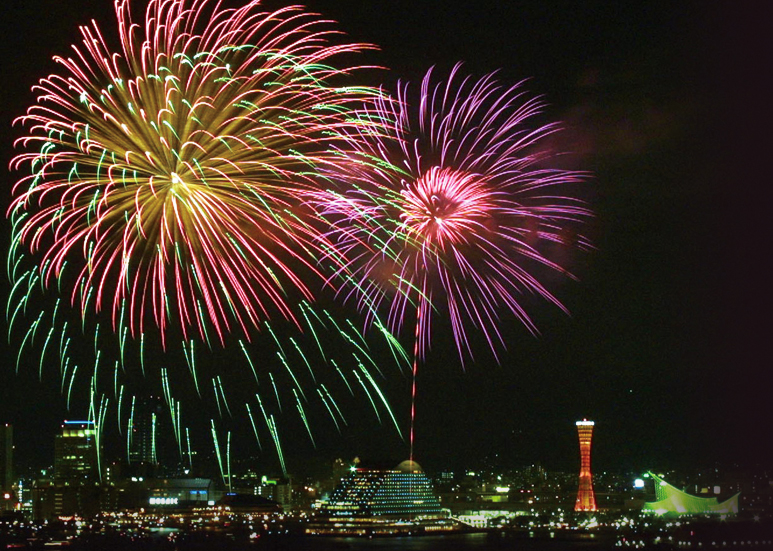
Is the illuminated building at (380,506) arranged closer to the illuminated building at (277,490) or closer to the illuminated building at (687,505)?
the illuminated building at (687,505)

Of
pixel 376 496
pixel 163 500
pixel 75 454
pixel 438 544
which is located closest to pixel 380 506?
pixel 376 496

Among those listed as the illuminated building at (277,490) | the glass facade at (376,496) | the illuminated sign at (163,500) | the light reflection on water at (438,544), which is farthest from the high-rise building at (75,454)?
the light reflection on water at (438,544)

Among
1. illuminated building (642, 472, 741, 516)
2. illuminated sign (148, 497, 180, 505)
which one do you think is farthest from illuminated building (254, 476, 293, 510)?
illuminated building (642, 472, 741, 516)

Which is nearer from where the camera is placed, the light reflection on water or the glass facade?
the light reflection on water

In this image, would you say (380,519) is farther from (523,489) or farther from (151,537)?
(523,489)

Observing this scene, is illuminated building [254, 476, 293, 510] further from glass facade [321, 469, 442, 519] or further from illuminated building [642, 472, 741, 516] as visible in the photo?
illuminated building [642, 472, 741, 516]

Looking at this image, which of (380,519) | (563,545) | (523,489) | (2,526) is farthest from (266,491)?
(563,545)
